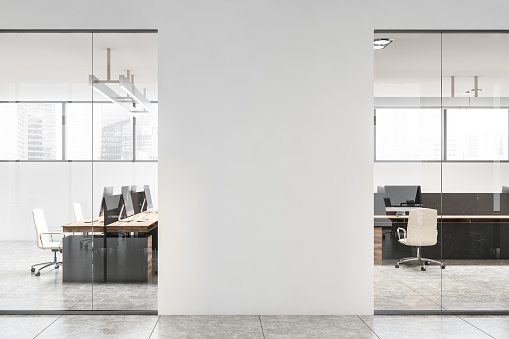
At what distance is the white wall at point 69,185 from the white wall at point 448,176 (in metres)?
2.51

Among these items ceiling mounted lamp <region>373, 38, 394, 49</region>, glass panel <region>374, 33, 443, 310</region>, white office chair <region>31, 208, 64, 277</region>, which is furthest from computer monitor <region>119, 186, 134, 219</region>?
ceiling mounted lamp <region>373, 38, 394, 49</region>

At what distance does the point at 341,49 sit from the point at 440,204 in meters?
1.97

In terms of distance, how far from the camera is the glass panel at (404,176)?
5.42 m

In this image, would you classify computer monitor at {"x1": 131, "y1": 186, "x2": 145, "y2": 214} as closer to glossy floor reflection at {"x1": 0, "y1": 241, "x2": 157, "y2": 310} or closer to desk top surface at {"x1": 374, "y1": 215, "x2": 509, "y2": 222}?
glossy floor reflection at {"x1": 0, "y1": 241, "x2": 157, "y2": 310}

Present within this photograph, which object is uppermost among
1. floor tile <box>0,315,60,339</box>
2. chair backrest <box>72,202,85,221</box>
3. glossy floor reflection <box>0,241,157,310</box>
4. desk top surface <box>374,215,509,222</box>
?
chair backrest <box>72,202,85,221</box>

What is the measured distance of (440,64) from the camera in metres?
5.55

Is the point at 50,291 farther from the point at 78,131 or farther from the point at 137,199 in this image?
the point at 78,131

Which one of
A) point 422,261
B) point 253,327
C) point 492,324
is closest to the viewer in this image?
point 253,327

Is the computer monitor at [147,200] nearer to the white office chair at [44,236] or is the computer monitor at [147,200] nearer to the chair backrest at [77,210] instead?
the chair backrest at [77,210]

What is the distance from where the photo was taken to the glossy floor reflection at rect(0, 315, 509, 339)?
4656 mm

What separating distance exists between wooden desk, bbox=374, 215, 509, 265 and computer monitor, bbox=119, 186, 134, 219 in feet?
8.54

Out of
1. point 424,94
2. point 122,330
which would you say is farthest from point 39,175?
point 424,94

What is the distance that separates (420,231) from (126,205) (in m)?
3.13

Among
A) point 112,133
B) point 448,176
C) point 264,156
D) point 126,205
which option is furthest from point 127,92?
point 448,176
